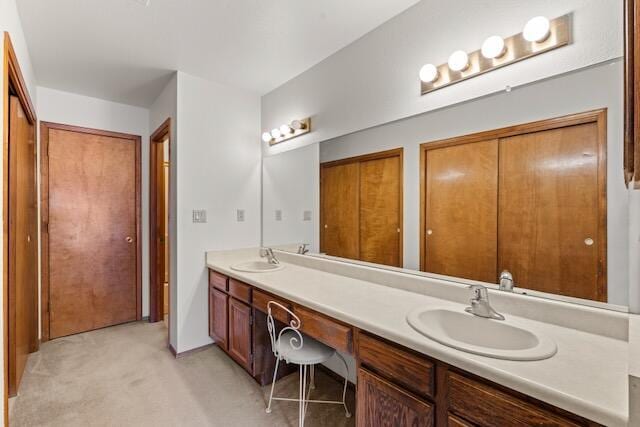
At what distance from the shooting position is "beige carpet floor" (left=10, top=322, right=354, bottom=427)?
5.82 feet

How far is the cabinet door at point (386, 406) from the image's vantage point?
105 cm

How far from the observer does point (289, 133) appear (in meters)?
2.61

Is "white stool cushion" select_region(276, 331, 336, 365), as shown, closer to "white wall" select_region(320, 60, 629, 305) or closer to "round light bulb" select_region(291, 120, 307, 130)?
"white wall" select_region(320, 60, 629, 305)

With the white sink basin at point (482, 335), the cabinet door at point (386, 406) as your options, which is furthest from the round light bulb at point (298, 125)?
the cabinet door at point (386, 406)

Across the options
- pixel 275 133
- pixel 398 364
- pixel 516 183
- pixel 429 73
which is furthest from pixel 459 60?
pixel 275 133

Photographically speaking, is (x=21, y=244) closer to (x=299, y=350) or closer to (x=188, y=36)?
(x=188, y=36)

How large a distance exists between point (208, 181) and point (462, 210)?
6.75ft

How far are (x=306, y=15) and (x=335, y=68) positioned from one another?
18.6 inches

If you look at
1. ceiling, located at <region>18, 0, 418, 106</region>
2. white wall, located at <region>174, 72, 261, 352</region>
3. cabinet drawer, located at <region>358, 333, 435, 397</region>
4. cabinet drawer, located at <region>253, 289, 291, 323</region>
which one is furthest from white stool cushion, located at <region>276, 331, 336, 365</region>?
ceiling, located at <region>18, 0, 418, 106</region>

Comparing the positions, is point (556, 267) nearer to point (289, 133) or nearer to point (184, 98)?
point (289, 133)

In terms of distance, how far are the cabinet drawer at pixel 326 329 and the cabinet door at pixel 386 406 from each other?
13 centimetres

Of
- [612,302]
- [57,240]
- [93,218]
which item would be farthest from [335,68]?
[57,240]

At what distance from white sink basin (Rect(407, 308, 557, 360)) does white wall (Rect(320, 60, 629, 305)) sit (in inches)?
14.0

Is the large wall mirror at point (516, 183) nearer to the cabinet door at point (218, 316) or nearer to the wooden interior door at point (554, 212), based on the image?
the wooden interior door at point (554, 212)
